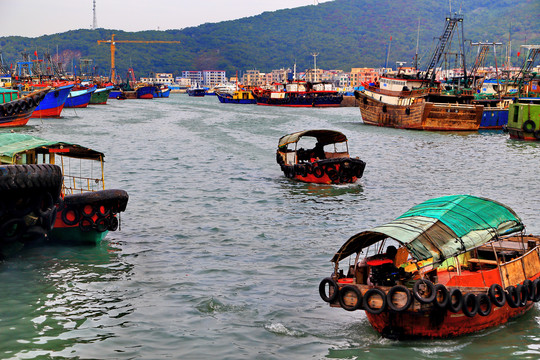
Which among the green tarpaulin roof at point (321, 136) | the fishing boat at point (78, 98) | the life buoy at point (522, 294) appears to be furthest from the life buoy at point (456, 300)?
the fishing boat at point (78, 98)

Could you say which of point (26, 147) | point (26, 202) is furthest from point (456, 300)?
point (26, 147)

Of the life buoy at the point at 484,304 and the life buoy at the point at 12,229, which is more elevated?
the life buoy at the point at 12,229

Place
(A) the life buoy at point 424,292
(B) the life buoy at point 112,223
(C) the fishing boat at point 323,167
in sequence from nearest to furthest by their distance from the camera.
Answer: (A) the life buoy at point 424,292, (B) the life buoy at point 112,223, (C) the fishing boat at point 323,167

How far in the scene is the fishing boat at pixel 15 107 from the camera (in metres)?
53.5

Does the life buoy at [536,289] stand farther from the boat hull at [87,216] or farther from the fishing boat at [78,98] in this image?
the fishing boat at [78,98]

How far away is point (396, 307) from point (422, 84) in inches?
2413

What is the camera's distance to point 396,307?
1111 centimetres

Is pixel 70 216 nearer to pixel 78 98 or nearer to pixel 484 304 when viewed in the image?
pixel 484 304

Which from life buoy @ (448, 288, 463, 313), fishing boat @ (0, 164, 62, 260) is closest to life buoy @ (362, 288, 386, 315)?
life buoy @ (448, 288, 463, 313)

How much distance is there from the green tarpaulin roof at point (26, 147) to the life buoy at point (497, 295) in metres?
11.7

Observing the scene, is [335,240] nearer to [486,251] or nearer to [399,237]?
[486,251]

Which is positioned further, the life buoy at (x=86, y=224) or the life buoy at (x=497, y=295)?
the life buoy at (x=86, y=224)

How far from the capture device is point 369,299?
11.3 metres

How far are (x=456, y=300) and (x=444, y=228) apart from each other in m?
1.69
